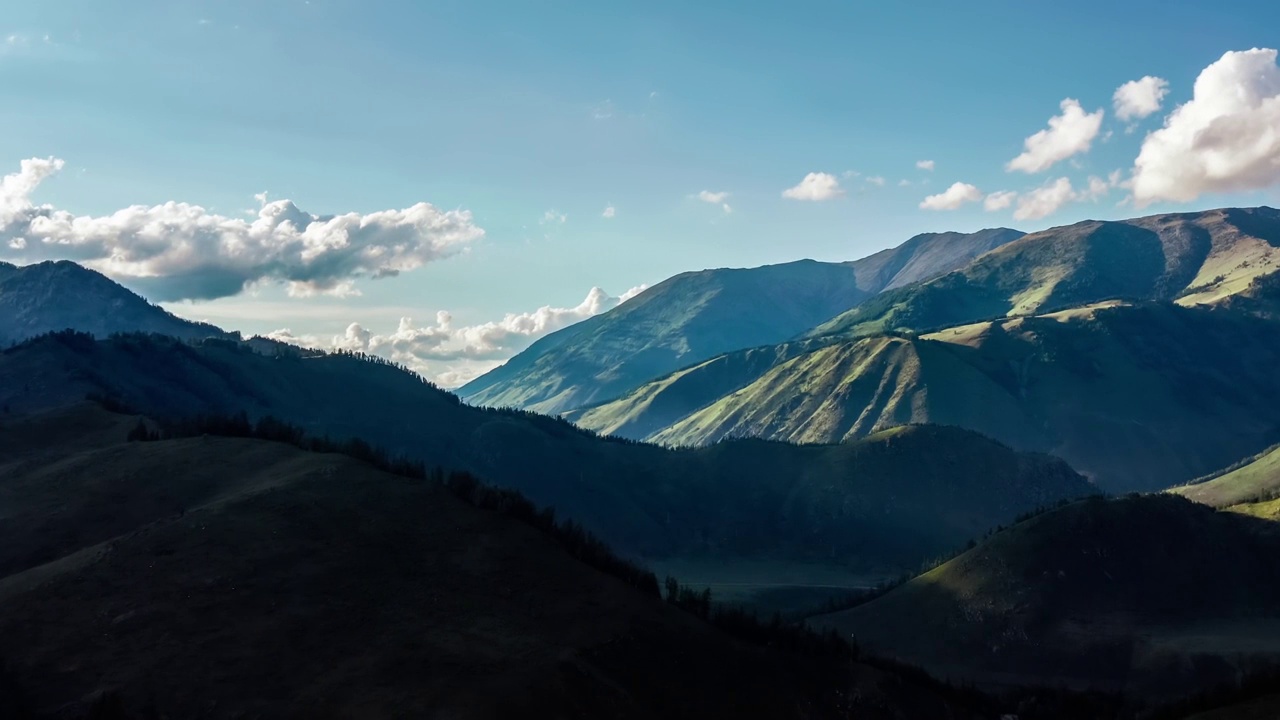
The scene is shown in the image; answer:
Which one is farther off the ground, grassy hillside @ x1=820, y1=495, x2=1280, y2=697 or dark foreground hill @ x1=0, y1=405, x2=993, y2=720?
dark foreground hill @ x1=0, y1=405, x2=993, y2=720

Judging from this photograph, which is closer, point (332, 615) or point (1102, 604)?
point (332, 615)

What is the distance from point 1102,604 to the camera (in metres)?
137

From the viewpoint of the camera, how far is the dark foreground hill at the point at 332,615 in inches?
2456

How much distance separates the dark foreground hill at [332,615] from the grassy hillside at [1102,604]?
142ft

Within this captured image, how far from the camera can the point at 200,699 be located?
59438 mm

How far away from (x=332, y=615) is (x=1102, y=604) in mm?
106529

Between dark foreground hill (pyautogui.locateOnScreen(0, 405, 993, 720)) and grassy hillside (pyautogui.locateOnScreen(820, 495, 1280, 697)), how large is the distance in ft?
142

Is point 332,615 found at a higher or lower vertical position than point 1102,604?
higher

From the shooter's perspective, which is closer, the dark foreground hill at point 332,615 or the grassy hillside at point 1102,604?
the dark foreground hill at point 332,615

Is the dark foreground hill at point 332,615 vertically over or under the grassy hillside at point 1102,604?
over

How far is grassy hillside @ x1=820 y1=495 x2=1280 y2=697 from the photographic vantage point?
121375mm

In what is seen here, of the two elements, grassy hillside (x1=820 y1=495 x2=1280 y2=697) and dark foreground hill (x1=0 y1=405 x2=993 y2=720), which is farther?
grassy hillside (x1=820 y1=495 x2=1280 y2=697)

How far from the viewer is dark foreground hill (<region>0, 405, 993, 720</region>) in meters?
62.4

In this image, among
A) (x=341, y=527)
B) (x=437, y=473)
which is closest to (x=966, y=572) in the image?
(x=437, y=473)
